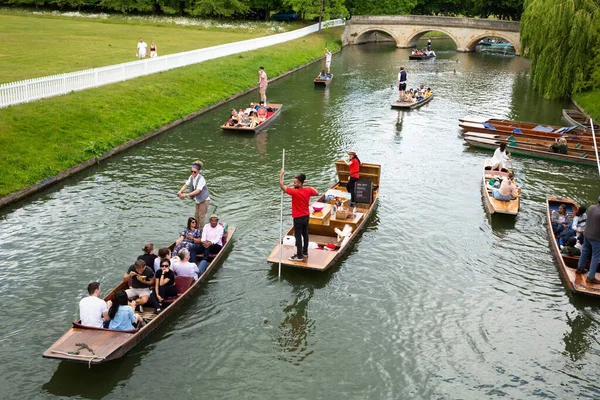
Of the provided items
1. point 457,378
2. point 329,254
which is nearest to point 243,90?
point 329,254

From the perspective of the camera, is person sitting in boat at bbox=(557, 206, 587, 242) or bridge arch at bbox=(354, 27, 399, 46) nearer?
person sitting in boat at bbox=(557, 206, 587, 242)

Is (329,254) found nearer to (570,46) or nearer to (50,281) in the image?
(50,281)

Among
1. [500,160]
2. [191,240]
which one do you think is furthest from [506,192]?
[191,240]

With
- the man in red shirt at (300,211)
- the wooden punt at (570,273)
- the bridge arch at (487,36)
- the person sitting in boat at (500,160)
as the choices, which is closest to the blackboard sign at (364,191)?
the man in red shirt at (300,211)

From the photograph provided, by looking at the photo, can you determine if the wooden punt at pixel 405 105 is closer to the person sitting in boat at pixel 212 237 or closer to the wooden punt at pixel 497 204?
the wooden punt at pixel 497 204

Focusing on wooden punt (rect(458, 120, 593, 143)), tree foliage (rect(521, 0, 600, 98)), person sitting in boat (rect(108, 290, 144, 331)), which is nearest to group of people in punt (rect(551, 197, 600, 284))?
wooden punt (rect(458, 120, 593, 143))

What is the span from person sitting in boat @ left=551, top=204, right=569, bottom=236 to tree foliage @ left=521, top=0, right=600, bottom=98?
780 inches

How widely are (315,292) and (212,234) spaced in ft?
10.7

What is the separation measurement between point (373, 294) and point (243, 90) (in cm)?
2813

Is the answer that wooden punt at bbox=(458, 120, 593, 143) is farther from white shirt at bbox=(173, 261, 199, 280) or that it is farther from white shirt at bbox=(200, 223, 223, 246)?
white shirt at bbox=(173, 261, 199, 280)

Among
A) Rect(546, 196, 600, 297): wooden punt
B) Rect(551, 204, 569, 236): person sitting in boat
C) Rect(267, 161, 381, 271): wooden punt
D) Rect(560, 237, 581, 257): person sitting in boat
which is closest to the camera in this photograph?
Rect(546, 196, 600, 297): wooden punt

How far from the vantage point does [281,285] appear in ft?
49.4

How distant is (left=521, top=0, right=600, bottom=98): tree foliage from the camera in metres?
34.5

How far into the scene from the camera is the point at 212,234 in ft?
51.6
